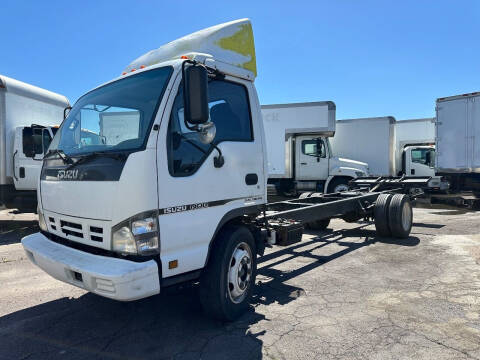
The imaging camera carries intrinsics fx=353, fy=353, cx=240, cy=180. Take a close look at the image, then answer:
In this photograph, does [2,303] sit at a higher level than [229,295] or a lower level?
lower

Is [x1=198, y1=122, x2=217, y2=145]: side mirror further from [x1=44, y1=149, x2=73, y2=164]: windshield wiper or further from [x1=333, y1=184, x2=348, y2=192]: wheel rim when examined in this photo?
[x1=333, y1=184, x2=348, y2=192]: wheel rim

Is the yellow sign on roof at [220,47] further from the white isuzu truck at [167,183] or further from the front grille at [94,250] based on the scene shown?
the front grille at [94,250]

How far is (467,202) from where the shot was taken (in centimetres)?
1292

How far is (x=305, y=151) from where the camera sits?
48.5ft

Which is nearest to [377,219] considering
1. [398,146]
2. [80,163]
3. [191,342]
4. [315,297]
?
[315,297]

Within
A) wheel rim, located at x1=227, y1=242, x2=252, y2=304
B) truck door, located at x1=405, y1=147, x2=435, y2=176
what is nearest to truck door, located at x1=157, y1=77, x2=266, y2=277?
wheel rim, located at x1=227, y1=242, x2=252, y2=304

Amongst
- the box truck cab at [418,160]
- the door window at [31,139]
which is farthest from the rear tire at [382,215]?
the box truck cab at [418,160]

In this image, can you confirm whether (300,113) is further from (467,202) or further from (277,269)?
(277,269)

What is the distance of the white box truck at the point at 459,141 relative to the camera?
12.4 m

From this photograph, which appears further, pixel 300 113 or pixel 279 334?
pixel 300 113

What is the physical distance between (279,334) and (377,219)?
4943 mm

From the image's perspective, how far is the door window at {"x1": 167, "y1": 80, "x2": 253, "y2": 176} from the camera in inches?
120

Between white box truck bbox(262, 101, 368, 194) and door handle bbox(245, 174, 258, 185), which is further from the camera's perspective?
white box truck bbox(262, 101, 368, 194)

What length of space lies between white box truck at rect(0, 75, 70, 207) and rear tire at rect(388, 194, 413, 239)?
797 centimetres
